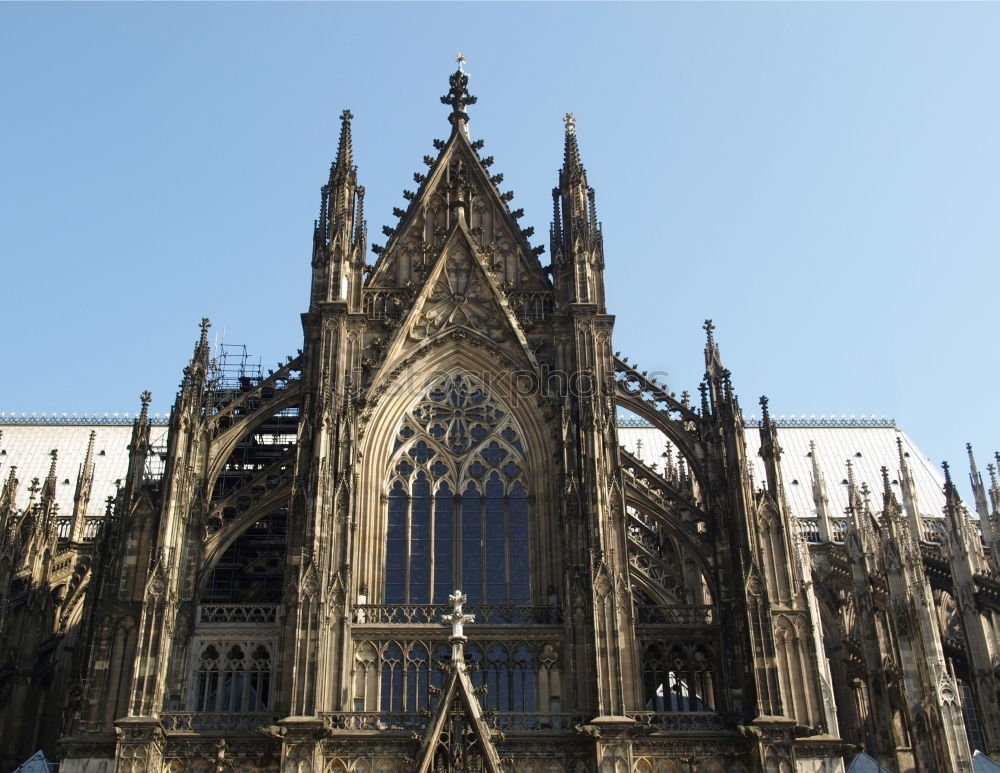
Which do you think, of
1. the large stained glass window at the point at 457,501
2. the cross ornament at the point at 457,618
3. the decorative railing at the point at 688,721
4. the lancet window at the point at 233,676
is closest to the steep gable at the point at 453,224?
the large stained glass window at the point at 457,501

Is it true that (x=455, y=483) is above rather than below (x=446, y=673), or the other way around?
above

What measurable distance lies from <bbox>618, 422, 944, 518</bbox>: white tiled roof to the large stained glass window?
20636mm

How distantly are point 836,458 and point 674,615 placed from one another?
97.0ft

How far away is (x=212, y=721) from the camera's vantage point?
93.5ft

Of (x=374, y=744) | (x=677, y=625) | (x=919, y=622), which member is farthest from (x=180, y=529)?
(x=919, y=622)

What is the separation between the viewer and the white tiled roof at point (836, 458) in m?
54.9

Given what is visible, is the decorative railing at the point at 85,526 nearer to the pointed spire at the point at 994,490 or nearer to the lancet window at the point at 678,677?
the lancet window at the point at 678,677

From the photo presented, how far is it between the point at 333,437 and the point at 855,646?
19302 mm

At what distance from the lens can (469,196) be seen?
125 ft

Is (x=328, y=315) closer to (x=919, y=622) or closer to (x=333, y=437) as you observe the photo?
(x=333, y=437)

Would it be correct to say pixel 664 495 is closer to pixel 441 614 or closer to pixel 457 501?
pixel 457 501

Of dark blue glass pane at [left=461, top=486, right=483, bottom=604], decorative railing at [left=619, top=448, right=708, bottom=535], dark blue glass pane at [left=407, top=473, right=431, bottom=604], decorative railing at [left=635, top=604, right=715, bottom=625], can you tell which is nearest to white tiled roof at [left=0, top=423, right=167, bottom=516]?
dark blue glass pane at [left=407, top=473, right=431, bottom=604]

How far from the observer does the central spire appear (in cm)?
3988

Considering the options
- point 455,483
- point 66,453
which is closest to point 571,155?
point 455,483
